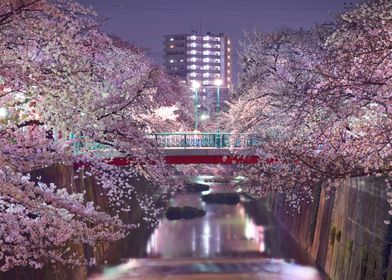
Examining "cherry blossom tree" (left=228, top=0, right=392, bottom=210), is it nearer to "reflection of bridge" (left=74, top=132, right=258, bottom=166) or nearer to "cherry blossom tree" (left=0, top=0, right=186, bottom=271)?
"reflection of bridge" (left=74, top=132, right=258, bottom=166)

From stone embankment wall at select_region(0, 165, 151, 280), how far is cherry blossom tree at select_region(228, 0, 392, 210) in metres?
7.66

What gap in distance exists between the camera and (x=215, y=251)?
31125 millimetres

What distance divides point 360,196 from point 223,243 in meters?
14.4

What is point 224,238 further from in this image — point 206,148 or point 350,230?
point 350,230

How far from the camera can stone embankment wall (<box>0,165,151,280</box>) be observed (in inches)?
A: 646

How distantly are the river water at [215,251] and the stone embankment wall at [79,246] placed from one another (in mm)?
386

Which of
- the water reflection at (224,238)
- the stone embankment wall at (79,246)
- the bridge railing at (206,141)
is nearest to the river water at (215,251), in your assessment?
the water reflection at (224,238)

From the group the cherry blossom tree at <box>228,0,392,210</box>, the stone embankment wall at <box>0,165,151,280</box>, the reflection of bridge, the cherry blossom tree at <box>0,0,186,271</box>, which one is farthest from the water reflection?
the cherry blossom tree at <box>0,0,186,271</box>

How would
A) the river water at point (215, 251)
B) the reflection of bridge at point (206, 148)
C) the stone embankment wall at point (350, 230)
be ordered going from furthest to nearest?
the reflection of bridge at point (206, 148) < the river water at point (215, 251) < the stone embankment wall at point (350, 230)

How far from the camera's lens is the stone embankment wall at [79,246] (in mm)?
16406

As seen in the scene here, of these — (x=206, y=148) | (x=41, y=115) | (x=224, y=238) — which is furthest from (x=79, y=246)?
(x=224, y=238)

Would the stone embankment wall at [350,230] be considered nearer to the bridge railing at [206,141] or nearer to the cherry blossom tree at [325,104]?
the cherry blossom tree at [325,104]

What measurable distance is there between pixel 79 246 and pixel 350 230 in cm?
1084

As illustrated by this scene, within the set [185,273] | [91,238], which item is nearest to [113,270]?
[185,273]
